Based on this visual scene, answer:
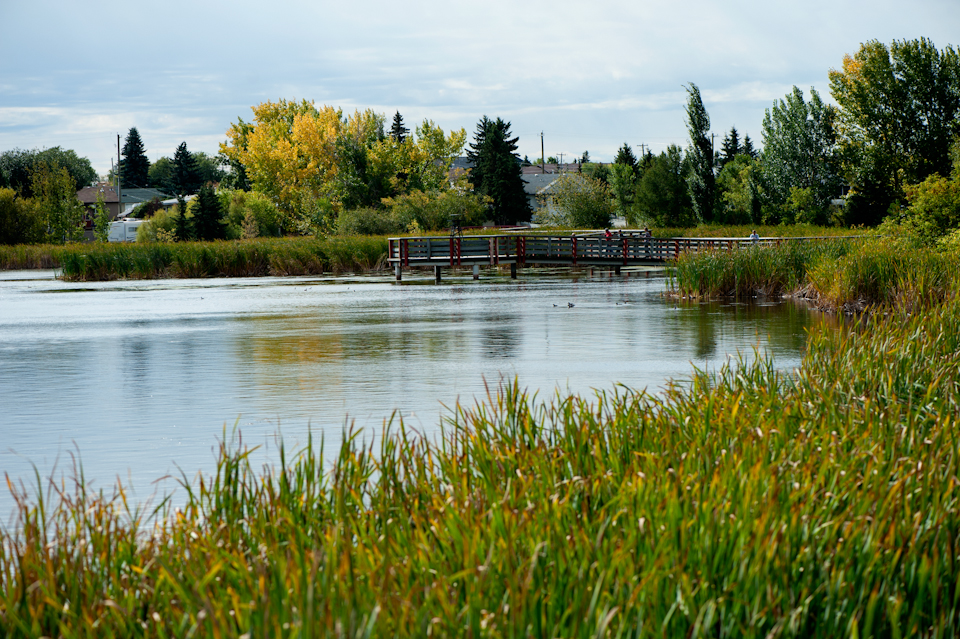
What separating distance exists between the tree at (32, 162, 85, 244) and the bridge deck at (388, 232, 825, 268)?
40.8 meters

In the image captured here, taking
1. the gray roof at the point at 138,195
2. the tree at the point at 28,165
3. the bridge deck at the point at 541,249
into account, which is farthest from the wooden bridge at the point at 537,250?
the gray roof at the point at 138,195

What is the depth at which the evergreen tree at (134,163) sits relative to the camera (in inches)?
5851

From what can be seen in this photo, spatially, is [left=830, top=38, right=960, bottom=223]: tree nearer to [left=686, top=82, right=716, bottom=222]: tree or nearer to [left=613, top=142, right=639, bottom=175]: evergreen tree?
[left=686, top=82, right=716, bottom=222]: tree

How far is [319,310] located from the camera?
2638cm

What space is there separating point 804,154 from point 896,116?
584cm

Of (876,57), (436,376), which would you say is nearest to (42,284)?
(436,376)

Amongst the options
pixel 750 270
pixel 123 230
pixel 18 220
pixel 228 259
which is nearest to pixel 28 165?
pixel 123 230

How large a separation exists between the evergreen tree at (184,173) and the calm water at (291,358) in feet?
323

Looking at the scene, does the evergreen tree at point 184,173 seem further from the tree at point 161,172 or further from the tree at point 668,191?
the tree at point 668,191

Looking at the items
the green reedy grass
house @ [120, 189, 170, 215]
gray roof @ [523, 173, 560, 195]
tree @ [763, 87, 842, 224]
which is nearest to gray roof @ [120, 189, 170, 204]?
house @ [120, 189, 170, 215]

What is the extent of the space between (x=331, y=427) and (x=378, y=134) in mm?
79307

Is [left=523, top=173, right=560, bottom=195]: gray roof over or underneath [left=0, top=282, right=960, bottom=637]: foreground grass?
over

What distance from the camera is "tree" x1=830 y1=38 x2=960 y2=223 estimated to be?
197 feet

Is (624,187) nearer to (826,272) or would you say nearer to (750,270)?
(750,270)
